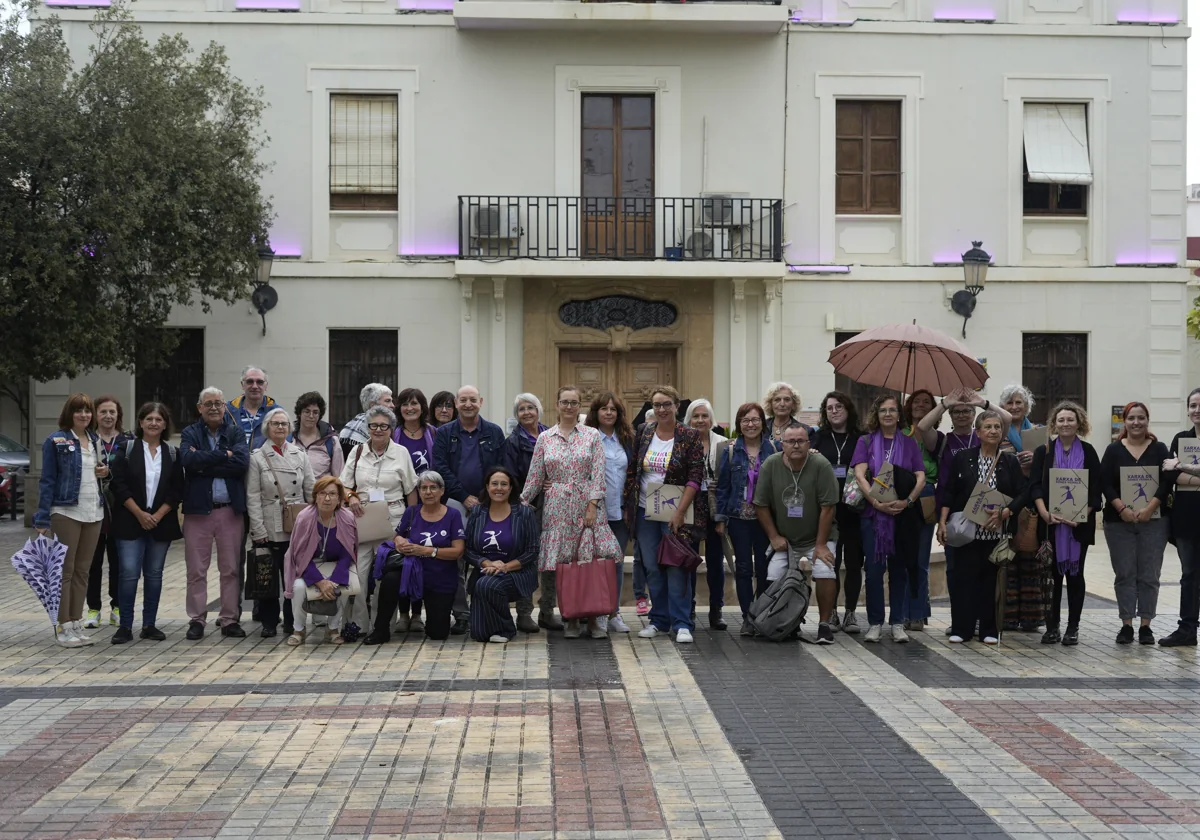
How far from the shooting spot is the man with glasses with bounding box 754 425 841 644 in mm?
9898

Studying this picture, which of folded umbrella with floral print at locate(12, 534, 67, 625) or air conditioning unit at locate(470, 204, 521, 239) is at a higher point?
air conditioning unit at locate(470, 204, 521, 239)

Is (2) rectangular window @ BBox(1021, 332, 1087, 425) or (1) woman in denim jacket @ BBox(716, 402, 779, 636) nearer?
(1) woman in denim jacket @ BBox(716, 402, 779, 636)

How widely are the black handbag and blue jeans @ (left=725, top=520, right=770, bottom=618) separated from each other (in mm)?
3332

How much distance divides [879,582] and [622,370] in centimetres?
1095

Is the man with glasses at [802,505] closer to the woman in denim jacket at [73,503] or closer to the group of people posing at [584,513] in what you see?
the group of people posing at [584,513]

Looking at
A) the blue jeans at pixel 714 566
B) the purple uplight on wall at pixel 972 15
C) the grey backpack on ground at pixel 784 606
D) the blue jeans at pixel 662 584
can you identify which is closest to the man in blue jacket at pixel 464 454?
the blue jeans at pixel 662 584

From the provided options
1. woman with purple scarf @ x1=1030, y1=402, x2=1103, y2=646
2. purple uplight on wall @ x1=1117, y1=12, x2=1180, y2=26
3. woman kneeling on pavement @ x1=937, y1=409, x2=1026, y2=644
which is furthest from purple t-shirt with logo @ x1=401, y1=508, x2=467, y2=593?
purple uplight on wall @ x1=1117, y1=12, x2=1180, y2=26

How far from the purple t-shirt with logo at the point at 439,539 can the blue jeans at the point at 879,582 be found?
2916mm

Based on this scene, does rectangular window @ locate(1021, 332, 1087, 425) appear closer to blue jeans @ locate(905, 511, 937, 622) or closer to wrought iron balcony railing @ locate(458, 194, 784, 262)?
wrought iron balcony railing @ locate(458, 194, 784, 262)

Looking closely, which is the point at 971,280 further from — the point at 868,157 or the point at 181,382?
the point at 181,382

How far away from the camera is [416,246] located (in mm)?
20250

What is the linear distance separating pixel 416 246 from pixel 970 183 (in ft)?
26.6

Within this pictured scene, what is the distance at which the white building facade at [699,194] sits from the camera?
792 inches

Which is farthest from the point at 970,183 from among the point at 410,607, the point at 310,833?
the point at 310,833
